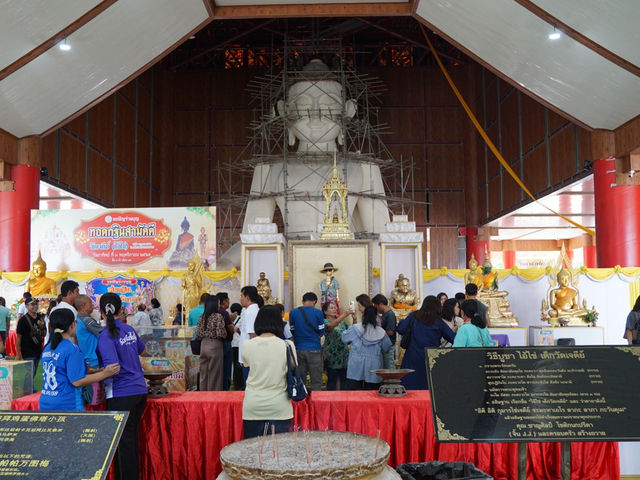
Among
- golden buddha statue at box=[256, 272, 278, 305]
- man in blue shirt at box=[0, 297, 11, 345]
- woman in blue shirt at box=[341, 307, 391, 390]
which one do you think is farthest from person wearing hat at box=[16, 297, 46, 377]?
woman in blue shirt at box=[341, 307, 391, 390]

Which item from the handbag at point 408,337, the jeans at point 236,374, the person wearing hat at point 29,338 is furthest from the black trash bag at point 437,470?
the person wearing hat at point 29,338

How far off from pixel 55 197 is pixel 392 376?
1251 cm

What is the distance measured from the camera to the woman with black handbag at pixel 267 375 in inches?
142

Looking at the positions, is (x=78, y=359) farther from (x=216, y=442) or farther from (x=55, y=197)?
(x=55, y=197)

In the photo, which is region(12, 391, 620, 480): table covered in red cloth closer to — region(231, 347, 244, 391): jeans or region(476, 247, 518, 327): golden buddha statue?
region(231, 347, 244, 391): jeans

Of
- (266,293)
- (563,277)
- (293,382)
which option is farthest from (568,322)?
(293,382)

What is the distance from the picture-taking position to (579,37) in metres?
8.90

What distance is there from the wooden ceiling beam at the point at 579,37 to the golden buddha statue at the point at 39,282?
8.42m

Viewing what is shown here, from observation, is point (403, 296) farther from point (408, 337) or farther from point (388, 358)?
point (408, 337)

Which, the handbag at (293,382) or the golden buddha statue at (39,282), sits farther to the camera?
the golden buddha statue at (39,282)

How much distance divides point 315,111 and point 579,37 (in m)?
7.44

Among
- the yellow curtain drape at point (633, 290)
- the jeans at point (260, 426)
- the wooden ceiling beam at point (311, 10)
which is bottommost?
the jeans at point (260, 426)

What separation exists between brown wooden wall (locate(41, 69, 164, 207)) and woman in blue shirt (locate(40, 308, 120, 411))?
9.84 metres

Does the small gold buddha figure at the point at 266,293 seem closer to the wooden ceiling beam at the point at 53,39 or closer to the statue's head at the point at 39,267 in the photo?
the statue's head at the point at 39,267
